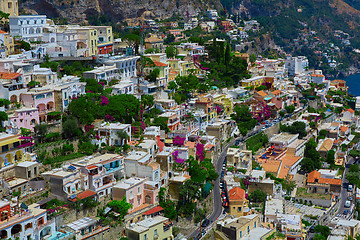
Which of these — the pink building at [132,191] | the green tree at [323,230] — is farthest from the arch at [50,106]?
the green tree at [323,230]

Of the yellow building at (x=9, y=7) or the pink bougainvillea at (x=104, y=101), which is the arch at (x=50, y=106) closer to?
the pink bougainvillea at (x=104, y=101)

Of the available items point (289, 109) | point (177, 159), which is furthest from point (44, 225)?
point (289, 109)

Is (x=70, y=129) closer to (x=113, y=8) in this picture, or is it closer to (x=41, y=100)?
(x=41, y=100)

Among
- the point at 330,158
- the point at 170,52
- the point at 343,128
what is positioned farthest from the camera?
the point at 170,52

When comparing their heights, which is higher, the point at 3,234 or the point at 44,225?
the point at 3,234

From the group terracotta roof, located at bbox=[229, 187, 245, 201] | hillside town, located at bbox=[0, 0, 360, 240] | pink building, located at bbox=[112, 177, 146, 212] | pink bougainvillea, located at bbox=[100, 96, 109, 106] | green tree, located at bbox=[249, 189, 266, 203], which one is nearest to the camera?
hillside town, located at bbox=[0, 0, 360, 240]

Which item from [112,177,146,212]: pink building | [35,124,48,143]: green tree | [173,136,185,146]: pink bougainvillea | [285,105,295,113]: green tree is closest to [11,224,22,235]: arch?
[112,177,146,212]: pink building

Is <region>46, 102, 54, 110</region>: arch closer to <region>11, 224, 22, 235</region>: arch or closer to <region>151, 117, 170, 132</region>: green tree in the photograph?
<region>151, 117, 170, 132</region>: green tree
